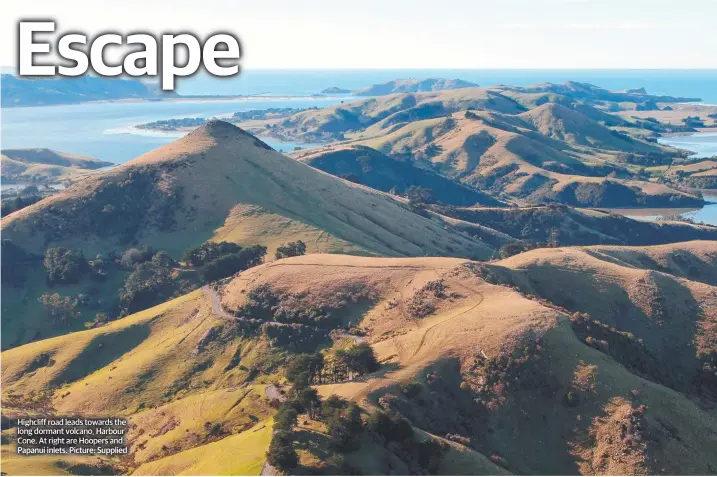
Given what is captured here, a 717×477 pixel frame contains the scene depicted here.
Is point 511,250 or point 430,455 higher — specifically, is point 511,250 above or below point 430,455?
above

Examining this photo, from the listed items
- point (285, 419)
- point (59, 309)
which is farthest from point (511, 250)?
point (59, 309)

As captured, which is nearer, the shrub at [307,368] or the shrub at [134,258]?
the shrub at [307,368]

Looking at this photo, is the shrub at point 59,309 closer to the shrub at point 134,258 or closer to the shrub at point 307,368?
the shrub at point 134,258

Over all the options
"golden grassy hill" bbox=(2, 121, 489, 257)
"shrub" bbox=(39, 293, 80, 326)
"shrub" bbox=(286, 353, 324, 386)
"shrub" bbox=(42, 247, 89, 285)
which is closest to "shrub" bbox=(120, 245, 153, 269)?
"golden grassy hill" bbox=(2, 121, 489, 257)

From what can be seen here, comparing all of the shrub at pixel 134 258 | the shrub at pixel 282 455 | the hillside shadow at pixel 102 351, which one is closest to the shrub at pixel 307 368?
the shrub at pixel 282 455

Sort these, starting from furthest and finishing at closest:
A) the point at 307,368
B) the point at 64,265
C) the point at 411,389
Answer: the point at 64,265 < the point at 307,368 < the point at 411,389

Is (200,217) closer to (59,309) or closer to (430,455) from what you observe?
(59,309)
